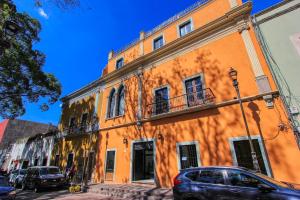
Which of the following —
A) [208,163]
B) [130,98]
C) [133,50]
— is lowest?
[208,163]

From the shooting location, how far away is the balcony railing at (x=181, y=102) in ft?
34.0

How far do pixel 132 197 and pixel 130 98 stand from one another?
25.4 ft

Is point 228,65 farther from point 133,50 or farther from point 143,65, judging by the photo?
point 133,50

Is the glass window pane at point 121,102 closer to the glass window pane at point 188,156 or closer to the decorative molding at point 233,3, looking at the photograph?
the glass window pane at point 188,156

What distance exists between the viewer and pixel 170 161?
1076 centimetres

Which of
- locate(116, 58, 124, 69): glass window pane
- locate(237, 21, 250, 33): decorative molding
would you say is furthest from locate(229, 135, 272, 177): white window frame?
locate(116, 58, 124, 69): glass window pane

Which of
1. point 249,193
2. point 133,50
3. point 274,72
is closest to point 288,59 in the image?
point 274,72

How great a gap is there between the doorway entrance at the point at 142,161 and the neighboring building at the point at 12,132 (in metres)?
25.7

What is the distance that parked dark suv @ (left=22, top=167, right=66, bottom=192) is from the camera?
12.5m

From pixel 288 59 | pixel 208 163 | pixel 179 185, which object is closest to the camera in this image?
pixel 179 185

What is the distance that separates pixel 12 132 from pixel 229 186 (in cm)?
4275

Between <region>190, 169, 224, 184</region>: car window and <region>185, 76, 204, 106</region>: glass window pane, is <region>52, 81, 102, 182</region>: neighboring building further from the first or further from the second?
<region>190, 169, 224, 184</region>: car window

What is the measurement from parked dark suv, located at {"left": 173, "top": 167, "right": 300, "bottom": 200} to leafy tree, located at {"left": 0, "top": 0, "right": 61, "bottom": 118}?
15328 millimetres

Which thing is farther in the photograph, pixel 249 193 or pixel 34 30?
pixel 34 30
